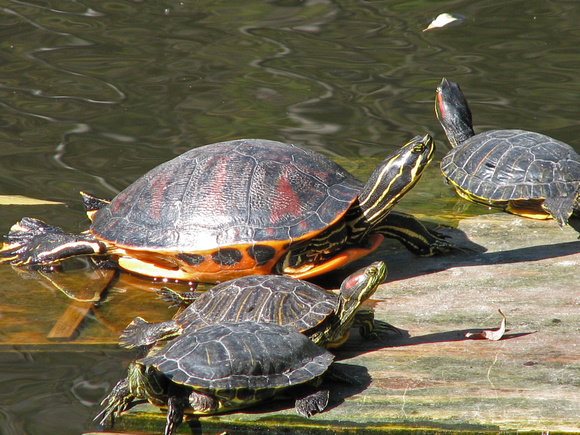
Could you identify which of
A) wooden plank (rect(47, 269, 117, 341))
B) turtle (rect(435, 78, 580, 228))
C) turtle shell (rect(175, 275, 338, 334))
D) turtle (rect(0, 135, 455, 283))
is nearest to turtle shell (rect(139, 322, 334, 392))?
turtle shell (rect(175, 275, 338, 334))

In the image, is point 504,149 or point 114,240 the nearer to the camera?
point 114,240

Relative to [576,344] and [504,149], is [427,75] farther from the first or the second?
[576,344]

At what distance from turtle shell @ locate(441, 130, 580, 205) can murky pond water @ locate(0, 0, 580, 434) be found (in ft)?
1.06

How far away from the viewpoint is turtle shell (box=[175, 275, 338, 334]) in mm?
3811

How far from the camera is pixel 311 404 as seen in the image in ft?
11.1

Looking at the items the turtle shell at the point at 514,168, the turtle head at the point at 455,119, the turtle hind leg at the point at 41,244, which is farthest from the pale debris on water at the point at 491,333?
the turtle head at the point at 455,119

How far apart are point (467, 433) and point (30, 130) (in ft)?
21.4

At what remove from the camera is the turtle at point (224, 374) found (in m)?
3.24

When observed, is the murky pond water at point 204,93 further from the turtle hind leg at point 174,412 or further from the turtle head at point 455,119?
the turtle hind leg at point 174,412

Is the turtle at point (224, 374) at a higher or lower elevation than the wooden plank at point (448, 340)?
higher

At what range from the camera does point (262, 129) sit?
838cm

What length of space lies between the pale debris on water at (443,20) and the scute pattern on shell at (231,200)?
7283 millimetres

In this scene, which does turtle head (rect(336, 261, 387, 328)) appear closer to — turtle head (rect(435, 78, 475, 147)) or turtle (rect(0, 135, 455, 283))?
turtle (rect(0, 135, 455, 283))

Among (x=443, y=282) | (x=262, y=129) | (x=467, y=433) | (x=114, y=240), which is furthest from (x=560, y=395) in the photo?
(x=262, y=129)
